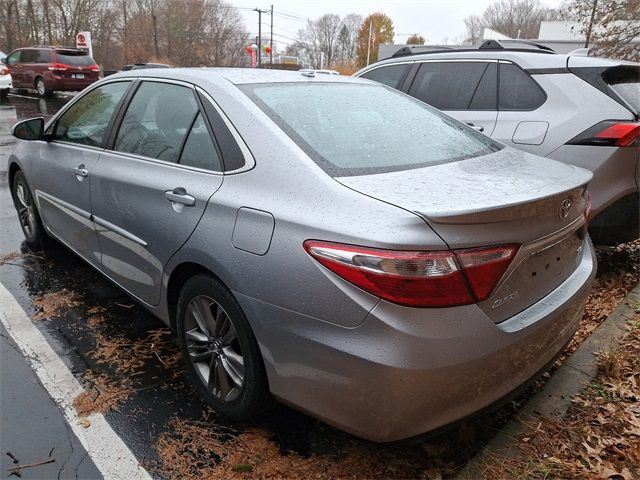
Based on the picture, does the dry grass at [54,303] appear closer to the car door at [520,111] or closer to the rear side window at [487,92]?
the car door at [520,111]

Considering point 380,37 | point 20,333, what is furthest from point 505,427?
point 380,37

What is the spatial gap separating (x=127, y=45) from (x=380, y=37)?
5351cm

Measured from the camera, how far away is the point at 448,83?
15.9ft

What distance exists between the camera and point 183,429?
2.40 metres

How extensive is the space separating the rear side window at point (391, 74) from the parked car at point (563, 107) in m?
0.35

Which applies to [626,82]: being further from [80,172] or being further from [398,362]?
[80,172]

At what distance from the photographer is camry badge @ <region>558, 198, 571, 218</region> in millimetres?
2064

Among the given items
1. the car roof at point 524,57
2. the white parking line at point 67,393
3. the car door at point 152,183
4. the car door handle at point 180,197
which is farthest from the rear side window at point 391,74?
the white parking line at point 67,393

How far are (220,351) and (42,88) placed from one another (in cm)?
2119

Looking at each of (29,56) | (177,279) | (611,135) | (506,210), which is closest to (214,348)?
(177,279)

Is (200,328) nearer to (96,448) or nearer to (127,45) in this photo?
(96,448)

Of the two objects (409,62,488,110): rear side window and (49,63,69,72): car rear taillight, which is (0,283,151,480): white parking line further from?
(49,63,69,72): car rear taillight

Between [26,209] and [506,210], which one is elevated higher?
[506,210]

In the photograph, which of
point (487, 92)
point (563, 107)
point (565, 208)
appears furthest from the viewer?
point (487, 92)
